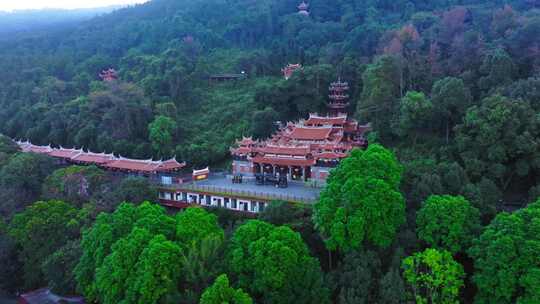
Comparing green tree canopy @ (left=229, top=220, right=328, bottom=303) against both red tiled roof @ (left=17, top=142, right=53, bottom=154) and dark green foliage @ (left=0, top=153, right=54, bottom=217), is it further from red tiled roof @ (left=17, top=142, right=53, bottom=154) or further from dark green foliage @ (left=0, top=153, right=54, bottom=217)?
red tiled roof @ (left=17, top=142, right=53, bottom=154)

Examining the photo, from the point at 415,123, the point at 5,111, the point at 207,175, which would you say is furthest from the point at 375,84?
the point at 5,111

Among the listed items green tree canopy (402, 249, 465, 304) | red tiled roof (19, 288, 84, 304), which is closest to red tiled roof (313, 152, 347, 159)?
green tree canopy (402, 249, 465, 304)

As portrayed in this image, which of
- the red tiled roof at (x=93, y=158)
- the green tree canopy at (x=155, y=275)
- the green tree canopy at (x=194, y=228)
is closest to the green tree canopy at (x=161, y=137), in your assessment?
the red tiled roof at (x=93, y=158)

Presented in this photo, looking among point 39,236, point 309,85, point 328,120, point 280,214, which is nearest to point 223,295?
point 280,214

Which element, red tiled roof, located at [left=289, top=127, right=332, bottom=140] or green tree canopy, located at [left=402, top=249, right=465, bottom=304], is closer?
green tree canopy, located at [left=402, top=249, right=465, bottom=304]

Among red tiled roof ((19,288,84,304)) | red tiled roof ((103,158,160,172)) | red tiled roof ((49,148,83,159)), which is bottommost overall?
red tiled roof ((19,288,84,304))

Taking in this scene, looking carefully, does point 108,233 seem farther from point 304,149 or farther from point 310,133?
point 310,133
